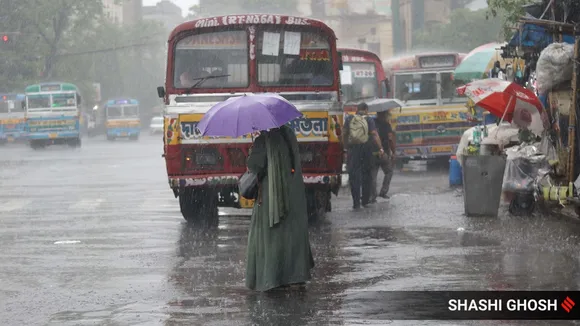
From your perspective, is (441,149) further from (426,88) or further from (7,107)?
(7,107)

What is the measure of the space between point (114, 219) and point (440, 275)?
7.75 meters

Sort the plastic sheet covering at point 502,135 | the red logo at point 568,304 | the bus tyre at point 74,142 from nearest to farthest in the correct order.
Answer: the red logo at point 568,304, the plastic sheet covering at point 502,135, the bus tyre at point 74,142

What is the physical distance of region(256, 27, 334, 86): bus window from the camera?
15766 millimetres

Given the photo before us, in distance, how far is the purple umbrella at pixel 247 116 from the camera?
1008 centimetres

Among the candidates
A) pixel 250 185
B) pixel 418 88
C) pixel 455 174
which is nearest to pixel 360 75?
pixel 418 88

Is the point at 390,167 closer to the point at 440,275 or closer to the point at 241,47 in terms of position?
the point at 241,47

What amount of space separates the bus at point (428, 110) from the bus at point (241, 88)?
12151mm

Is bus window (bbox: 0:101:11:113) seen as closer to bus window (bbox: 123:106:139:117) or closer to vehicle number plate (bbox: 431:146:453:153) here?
bus window (bbox: 123:106:139:117)

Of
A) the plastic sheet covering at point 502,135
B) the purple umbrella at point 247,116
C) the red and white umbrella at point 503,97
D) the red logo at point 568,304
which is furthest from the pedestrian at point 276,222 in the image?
the plastic sheet covering at point 502,135

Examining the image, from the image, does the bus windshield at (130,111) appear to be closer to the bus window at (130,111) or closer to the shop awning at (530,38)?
the bus window at (130,111)

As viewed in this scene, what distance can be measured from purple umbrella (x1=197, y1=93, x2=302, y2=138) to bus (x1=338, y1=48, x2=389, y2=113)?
16.2m

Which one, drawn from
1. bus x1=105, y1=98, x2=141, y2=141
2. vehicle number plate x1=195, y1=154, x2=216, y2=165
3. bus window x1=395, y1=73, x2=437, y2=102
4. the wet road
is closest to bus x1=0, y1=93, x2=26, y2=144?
bus x1=105, y1=98, x2=141, y2=141

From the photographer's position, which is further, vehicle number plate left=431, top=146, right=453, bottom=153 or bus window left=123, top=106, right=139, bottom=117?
bus window left=123, top=106, right=139, bottom=117

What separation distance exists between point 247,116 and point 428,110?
18.3 m
